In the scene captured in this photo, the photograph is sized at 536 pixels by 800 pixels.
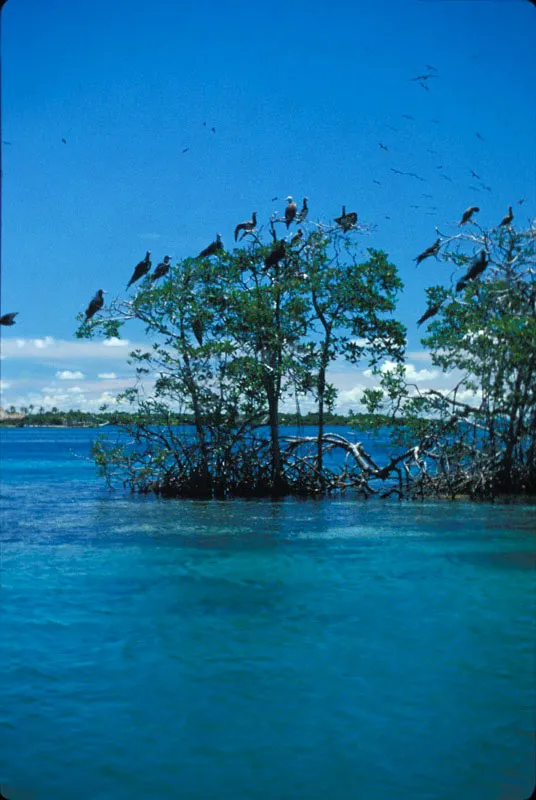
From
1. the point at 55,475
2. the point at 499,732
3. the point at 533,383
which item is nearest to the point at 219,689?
the point at 499,732

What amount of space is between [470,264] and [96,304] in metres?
5.80

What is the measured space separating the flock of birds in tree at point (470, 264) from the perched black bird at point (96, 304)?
495 cm

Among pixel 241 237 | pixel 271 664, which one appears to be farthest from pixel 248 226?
pixel 271 664

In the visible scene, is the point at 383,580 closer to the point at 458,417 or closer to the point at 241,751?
the point at 241,751

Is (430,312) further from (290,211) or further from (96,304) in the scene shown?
(96,304)

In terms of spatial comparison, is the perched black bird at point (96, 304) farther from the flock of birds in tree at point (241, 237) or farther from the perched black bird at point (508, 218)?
the perched black bird at point (508, 218)

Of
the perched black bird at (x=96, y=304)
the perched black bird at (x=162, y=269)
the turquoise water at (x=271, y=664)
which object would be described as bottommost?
the turquoise water at (x=271, y=664)

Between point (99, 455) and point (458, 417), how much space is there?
227 inches

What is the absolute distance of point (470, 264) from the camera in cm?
1289

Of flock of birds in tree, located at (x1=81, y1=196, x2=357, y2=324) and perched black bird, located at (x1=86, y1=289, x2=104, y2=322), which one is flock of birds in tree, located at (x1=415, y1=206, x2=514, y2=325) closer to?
flock of birds in tree, located at (x1=81, y1=196, x2=357, y2=324)

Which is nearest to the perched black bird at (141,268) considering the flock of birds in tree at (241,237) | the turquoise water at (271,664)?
the flock of birds in tree at (241,237)

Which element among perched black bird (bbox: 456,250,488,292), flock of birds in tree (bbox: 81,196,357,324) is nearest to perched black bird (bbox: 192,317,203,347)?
flock of birds in tree (bbox: 81,196,357,324)

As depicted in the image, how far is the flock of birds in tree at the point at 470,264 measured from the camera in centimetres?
1257

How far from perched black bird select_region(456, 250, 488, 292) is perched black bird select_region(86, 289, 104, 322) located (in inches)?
215
